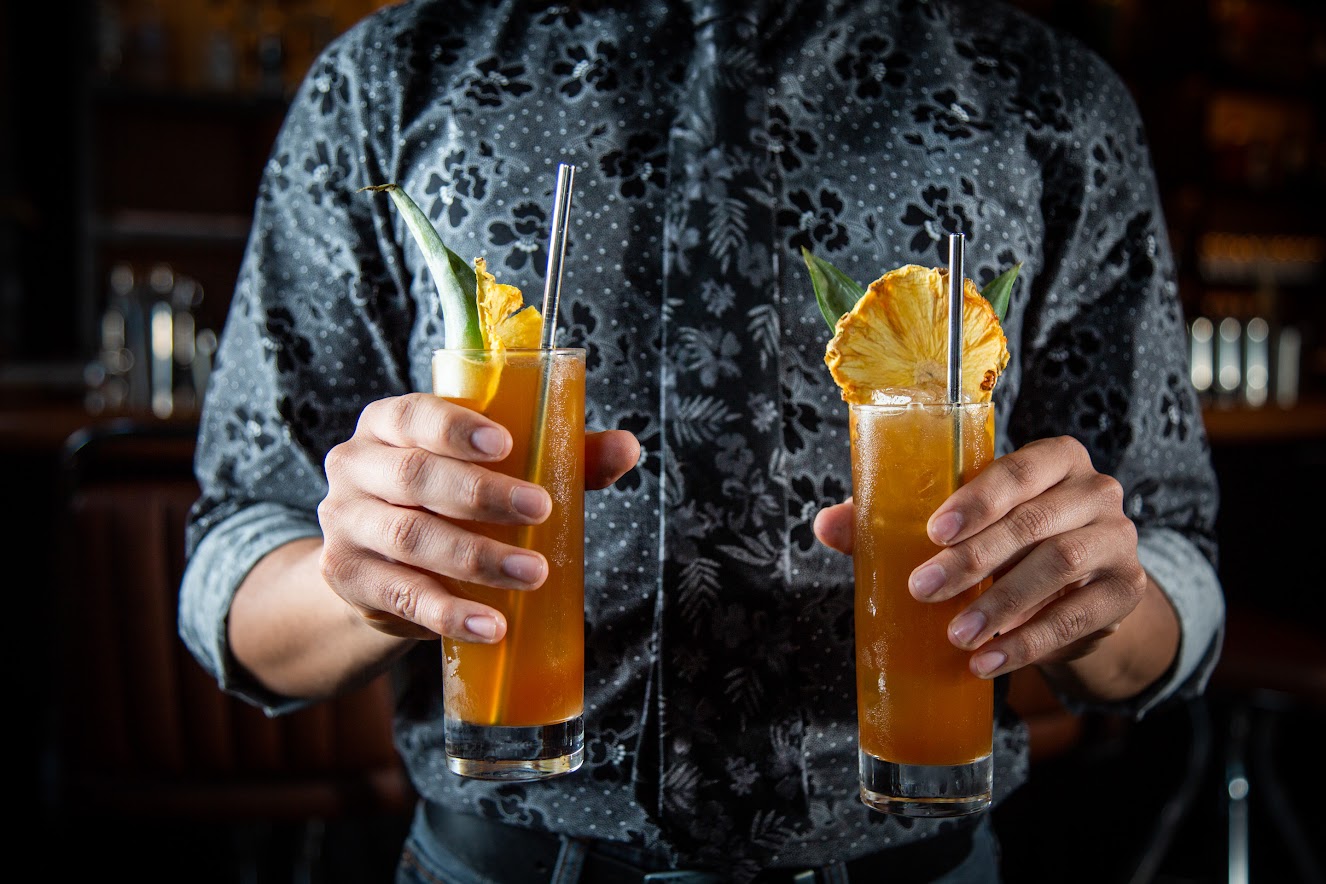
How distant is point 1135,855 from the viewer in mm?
3441

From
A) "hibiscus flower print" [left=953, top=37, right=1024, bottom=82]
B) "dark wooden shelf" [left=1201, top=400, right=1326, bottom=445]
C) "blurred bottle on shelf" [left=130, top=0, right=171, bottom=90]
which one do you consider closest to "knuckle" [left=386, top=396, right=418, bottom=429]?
"hibiscus flower print" [left=953, top=37, right=1024, bottom=82]

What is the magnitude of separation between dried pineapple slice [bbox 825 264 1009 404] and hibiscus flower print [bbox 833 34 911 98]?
34cm

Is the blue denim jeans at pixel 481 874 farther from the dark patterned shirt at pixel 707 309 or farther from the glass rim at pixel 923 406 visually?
the glass rim at pixel 923 406

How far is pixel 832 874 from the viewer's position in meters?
1.03

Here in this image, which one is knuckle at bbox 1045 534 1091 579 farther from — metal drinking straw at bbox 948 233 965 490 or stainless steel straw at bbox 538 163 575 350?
stainless steel straw at bbox 538 163 575 350

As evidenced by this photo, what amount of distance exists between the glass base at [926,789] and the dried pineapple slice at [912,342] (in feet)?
0.88

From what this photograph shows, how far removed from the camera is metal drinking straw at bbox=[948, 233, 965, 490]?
0.80m

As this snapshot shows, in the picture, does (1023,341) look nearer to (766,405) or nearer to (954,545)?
(766,405)

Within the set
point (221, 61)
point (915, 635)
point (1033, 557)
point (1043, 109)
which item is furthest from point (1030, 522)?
point (221, 61)

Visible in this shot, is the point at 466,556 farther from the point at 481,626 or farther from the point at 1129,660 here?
the point at 1129,660

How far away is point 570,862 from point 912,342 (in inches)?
20.2

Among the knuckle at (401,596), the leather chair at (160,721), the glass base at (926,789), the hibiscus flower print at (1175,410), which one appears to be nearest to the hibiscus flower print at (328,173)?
the knuckle at (401,596)

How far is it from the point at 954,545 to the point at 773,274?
32cm

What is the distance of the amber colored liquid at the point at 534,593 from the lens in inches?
33.4
